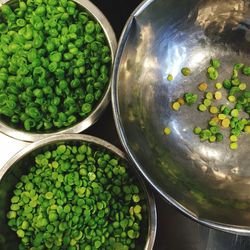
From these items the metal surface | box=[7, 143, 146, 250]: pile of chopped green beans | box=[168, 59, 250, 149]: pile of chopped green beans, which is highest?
box=[168, 59, 250, 149]: pile of chopped green beans

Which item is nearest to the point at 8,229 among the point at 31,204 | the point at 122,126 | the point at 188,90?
the point at 31,204

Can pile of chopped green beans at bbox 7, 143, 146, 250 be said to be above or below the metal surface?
below

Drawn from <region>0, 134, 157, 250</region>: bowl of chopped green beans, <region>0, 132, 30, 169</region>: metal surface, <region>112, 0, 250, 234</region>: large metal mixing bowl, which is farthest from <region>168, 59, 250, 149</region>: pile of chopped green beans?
<region>0, 132, 30, 169</region>: metal surface

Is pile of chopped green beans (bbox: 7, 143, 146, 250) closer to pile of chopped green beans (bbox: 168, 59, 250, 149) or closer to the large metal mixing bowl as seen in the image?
the large metal mixing bowl

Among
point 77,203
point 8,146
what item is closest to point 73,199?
point 77,203

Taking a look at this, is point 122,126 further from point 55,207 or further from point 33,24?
point 33,24

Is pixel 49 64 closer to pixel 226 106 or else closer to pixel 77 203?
pixel 77 203

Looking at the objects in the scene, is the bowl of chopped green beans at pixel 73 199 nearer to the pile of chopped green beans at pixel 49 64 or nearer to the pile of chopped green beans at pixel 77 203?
the pile of chopped green beans at pixel 77 203
